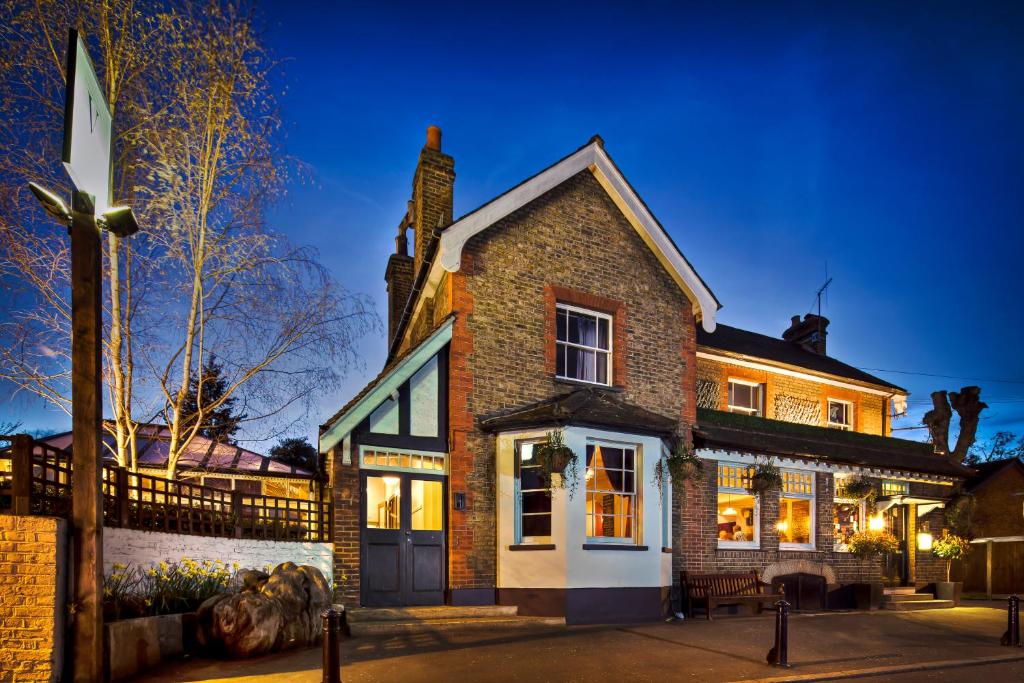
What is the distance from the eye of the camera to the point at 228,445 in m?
16.3

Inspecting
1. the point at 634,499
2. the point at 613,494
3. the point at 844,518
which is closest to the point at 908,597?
the point at 844,518

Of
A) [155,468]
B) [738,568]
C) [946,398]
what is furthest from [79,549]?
[946,398]

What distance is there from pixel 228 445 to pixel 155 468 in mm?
2153

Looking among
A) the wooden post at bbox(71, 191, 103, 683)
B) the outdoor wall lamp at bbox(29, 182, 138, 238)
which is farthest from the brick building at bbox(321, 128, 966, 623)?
the outdoor wall lamp at bbox(29, 182, 138, 238)

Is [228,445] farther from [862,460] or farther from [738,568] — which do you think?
[862,460]

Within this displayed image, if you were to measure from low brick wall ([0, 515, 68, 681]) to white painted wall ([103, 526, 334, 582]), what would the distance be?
1046 mm

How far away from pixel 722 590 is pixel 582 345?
5.97 meters

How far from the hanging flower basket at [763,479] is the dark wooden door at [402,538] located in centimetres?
759

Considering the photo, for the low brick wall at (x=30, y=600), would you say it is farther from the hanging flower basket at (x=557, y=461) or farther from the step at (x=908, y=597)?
the step at (x=908, y=597)

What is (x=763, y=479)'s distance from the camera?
16250mm

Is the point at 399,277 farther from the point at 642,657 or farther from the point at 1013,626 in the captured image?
the point at 1013,626

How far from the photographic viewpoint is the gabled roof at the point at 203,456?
47.3 feet

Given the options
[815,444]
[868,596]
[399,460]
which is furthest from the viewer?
[815,444]

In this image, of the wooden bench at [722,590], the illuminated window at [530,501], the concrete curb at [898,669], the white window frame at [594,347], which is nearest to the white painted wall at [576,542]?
the illuminated window at [530,501]
